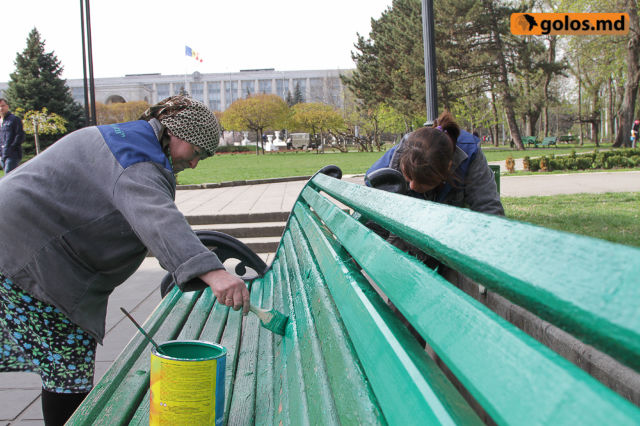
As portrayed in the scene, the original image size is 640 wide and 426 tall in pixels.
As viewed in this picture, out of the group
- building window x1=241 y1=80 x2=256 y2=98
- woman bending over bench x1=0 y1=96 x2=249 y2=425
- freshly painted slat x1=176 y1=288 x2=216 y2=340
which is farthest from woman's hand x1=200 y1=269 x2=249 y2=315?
building window x1=241 y1=80 x2=256 y2=98

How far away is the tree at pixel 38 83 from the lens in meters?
43.7

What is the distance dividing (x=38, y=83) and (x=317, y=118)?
25001mm

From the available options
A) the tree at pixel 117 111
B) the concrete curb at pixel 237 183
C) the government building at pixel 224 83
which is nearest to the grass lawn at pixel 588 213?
the concrete curb at pixel 237 183

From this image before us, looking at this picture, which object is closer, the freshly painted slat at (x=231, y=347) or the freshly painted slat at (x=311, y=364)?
the freshly painted slat at (x=311, y=364)

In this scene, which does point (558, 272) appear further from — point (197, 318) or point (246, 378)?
point (197, 318)

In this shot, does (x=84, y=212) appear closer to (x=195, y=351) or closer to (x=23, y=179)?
(x=23, y=179)

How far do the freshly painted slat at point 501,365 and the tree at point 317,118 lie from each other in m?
55.5

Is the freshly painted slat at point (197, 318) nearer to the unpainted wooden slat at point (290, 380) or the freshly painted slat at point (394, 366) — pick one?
the unpainted wooden slat at point (290, 380)

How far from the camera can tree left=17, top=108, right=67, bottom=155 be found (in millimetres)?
40184

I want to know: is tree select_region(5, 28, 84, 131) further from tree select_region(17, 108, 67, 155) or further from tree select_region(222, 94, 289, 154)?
tree select_region(222, 94, 289, 154)

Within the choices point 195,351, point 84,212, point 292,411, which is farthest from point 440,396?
point 84,212

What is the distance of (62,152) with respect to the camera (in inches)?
75.7

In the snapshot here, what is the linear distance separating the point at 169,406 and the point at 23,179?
1.00 metres

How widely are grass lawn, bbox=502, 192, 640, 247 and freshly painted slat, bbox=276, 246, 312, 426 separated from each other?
4.44 metres
